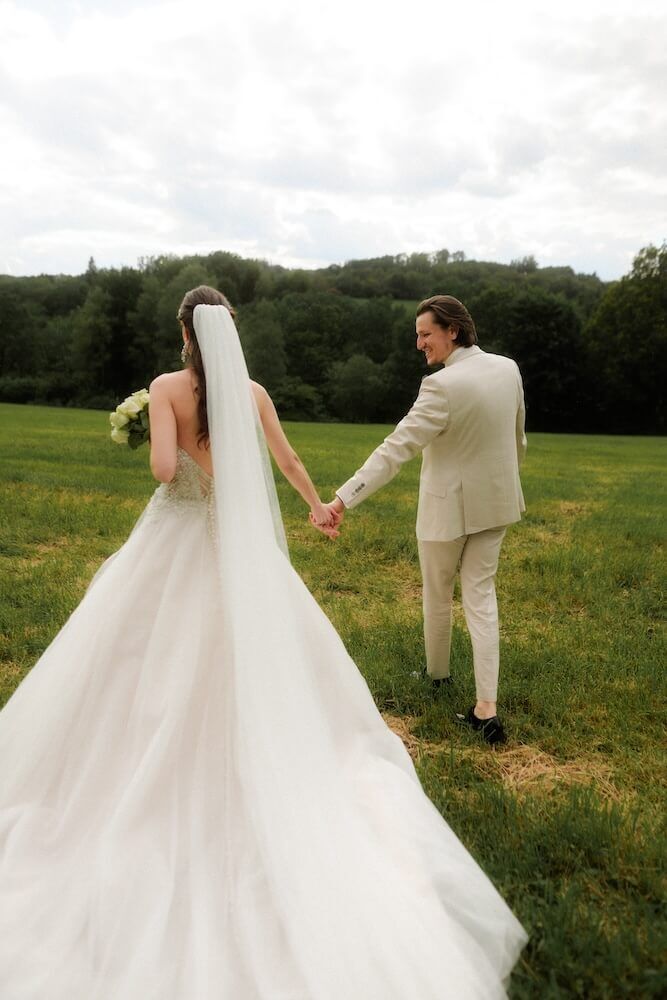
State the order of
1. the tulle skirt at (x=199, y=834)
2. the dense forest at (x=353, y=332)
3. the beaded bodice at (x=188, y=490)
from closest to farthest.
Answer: the tulle skirt at (x=199, y=834), the beaded bodice at (x=188, y=490), the dense forest at (x=353, y=332)

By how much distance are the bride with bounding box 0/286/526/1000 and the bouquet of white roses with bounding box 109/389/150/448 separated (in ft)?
1.98

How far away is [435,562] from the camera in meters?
5.20

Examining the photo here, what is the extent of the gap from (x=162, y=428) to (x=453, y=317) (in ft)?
7.05

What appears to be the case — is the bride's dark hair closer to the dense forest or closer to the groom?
the groom

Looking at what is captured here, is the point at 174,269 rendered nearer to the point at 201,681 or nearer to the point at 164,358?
the point at 164,358

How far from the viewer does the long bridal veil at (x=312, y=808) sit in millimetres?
2707

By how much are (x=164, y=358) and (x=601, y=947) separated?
6250 centimetres

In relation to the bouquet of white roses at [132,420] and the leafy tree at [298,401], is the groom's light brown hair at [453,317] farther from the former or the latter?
the leafy tree at [298,401]

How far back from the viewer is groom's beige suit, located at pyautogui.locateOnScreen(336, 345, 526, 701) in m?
4.82

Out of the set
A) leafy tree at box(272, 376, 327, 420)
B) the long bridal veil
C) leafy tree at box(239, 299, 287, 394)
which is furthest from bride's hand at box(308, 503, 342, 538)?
leafy tree at box(239, 299, 287, 394)

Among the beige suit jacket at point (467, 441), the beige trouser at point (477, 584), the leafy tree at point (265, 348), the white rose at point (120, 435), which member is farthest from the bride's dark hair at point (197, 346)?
the leafy tree at point (265, 348)

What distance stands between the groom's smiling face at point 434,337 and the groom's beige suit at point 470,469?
0.08 meters

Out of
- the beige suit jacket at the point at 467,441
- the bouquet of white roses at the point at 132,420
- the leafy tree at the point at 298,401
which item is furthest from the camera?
the leafy tree at the point at 298,401

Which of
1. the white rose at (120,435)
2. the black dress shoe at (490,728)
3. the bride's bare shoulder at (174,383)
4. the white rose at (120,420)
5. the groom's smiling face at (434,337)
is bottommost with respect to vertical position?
the black dress shoe at (490,728)
